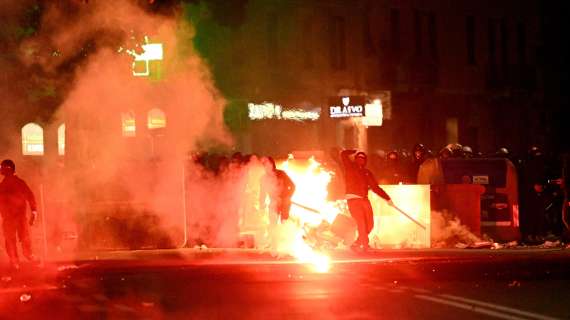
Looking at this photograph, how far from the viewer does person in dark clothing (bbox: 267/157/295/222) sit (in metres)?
15.6

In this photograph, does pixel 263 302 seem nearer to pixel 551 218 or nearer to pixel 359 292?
pixel 359 292

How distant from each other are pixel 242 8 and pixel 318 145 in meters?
5.13

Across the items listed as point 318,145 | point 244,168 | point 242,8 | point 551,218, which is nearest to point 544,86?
point 318,145

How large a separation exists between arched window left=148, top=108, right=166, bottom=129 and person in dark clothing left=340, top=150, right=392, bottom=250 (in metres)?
6.12

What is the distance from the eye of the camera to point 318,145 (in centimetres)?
3144

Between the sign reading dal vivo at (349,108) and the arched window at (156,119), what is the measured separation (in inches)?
156

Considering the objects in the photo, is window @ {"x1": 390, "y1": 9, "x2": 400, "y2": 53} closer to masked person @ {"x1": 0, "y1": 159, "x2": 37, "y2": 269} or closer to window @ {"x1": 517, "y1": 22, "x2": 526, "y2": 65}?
window @ {"x1": 517, "y1": 22, "x2": 526, "y2": 65}

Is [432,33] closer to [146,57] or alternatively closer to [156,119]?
[156,119]

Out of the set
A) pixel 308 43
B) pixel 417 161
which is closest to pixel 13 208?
pixel 417 161

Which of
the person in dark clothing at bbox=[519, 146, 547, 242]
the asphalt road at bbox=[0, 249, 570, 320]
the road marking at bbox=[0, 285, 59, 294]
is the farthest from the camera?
the person in dark clothing at bbox=[519, 146, 547, 242]

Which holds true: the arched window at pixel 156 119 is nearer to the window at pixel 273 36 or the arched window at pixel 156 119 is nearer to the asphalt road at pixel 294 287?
the asphalt road at pixel 294 287

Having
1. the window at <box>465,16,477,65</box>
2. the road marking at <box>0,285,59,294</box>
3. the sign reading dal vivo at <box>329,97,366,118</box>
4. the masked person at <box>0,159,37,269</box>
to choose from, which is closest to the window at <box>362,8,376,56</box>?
the window at <box>465,16,477,65</box>

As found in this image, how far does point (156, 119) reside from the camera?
72.9ft

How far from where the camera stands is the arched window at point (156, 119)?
21.0 meters
